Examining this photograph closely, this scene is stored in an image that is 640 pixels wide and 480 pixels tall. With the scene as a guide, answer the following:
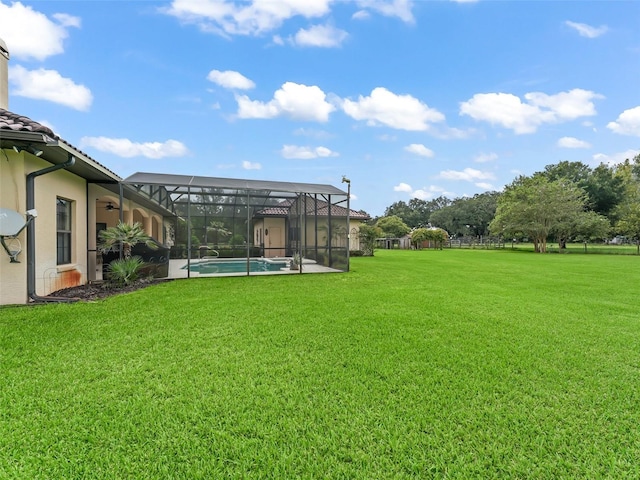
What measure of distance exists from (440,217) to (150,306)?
171ft

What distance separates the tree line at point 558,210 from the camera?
2511cm

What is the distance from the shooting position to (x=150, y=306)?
5.59 metres

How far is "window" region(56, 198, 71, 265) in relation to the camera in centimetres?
689

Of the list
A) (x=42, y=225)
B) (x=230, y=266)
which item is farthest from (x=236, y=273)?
(x=42, y=225)

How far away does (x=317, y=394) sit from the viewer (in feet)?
8.56

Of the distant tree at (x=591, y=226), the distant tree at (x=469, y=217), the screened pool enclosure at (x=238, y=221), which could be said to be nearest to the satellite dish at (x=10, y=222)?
the screened pool enclosure at (x=238, y=221)

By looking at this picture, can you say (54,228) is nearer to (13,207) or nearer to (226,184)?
(13,207)

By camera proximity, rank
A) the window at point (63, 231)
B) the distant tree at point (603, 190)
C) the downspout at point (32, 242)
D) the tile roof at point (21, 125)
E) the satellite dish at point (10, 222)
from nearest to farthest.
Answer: the tile roof at point (21, 125), the satellite dish at point (10, 222), the downspout at point (32, 242), the window at point (63, 231), the distant tree at point (603, 190)

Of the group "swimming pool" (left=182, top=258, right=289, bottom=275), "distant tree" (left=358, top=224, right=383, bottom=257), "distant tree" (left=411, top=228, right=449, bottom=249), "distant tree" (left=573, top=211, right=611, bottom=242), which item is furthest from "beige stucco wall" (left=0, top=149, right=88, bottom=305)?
"distant tree" (left=573, top=211, right=611, bottom=242)

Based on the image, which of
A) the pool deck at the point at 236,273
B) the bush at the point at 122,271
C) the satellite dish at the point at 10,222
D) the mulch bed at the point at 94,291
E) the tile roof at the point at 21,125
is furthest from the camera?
the pool deck at the point at 236,273

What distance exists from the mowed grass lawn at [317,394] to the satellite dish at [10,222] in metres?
1.23

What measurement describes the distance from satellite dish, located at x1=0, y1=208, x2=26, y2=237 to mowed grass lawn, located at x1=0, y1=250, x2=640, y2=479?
1.23m

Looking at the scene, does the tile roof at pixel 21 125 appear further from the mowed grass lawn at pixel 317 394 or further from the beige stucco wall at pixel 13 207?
the mowed grass lawn at pixel 317 394

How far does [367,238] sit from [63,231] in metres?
16.1
